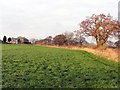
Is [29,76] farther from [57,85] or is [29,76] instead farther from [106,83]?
[106,83]

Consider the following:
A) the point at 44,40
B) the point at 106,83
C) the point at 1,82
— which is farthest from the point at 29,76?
the point at 44,40

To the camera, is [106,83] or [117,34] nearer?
[106,83]

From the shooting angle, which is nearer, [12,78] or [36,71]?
[12,78]

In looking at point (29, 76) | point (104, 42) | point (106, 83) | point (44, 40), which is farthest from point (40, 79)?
point (44, 40)

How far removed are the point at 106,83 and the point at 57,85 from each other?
262 centimetres

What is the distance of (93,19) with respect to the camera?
218 feet

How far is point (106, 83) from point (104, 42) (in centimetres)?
4962

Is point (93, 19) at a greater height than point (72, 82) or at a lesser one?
greater

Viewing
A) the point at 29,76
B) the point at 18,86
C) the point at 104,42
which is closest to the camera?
the point at 18,86

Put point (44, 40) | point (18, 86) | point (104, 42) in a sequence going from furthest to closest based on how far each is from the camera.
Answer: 1. point (44, 40)
2. point (104, 42)
3. point (18, 86)

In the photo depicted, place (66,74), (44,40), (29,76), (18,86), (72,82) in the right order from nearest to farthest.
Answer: (18,86)
(72,82)
(29,76)
(66,74)
(44,40)

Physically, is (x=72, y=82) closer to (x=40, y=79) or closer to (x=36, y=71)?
(x=40, y=79)

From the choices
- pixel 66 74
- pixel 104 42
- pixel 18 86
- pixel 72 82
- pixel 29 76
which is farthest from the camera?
pixel 104 42

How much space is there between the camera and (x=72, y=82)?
43.5 feet
